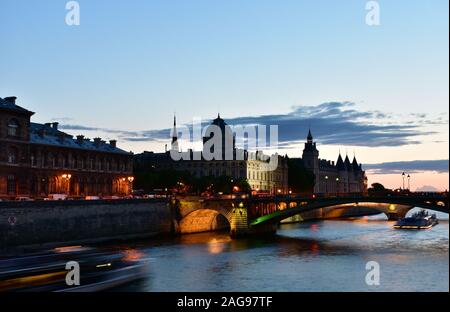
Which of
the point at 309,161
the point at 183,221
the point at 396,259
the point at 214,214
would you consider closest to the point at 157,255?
the point at 396,259

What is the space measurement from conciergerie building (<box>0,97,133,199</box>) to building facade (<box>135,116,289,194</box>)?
46.2m

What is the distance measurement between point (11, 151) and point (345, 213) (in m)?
86.6

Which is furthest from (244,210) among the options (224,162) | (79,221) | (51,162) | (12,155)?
(224,162)

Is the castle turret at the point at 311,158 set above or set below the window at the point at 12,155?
above

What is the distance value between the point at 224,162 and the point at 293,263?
89022 millimetres

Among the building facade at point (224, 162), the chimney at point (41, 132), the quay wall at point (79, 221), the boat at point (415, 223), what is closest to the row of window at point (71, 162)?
the chimney at point (41, 132)

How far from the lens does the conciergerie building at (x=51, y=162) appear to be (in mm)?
63219

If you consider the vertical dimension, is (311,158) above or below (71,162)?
above

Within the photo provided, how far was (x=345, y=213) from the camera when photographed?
135 metres

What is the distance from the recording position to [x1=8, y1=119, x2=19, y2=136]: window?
206 ft

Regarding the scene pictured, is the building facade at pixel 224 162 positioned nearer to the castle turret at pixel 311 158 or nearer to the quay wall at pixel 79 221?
the castle turret at pixel 311 158

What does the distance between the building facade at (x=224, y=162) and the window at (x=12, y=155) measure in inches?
2516

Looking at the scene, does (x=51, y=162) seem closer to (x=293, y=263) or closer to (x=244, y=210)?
(x=244, y=210)

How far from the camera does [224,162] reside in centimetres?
13588
